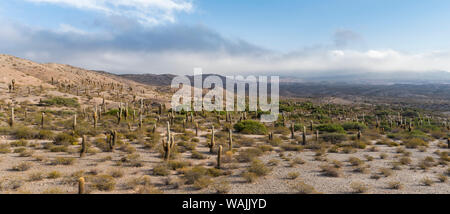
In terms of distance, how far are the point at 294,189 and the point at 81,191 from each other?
773cm

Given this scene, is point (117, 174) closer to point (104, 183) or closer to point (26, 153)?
point (104, 183)

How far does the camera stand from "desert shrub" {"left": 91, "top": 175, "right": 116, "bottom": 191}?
9586mm

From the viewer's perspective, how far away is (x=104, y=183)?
977cm

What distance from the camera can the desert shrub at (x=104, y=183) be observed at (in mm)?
9586

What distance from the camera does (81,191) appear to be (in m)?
7.68

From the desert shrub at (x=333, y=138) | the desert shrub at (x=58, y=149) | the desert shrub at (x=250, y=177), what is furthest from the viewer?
the desert shrub at (x=333, y=138)

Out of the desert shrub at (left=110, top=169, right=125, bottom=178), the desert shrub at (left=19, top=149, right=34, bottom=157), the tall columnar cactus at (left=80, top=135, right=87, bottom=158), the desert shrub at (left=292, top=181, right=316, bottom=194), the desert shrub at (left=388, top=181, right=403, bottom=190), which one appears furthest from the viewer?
the tall columnar cactus at (left=80, top=135, right=87, bottom=158)

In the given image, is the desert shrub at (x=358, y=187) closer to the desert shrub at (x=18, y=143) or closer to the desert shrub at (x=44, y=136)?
the desert shrub at (x=18, y=143)

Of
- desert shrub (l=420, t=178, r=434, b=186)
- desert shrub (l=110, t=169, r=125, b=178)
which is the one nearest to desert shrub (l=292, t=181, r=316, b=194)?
desert shrub (l=420, t=178, r=434, b=186)

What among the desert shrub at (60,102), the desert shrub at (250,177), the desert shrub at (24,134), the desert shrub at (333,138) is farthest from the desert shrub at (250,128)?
the desert shrub at (60,102)

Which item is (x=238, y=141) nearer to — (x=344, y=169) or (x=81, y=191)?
(x=344, y=169)

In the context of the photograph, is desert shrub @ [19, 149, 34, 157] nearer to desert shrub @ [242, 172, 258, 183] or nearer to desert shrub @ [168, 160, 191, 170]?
desert shrub @ [168, 160, 191, 170]

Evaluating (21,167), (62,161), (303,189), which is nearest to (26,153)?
(21,167)
